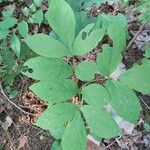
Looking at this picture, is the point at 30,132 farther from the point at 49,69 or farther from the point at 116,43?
the point at 116,43

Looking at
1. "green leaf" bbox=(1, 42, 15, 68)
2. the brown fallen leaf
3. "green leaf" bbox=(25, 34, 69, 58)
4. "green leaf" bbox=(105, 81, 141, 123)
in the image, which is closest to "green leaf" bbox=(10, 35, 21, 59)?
"green leaf" bbox=(1, 42, 15, 68)

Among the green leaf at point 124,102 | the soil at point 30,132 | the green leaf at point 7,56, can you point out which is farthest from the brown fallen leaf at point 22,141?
the green leaf at point 124,102

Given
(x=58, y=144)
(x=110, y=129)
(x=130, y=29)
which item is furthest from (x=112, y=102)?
(x=130, y=29)

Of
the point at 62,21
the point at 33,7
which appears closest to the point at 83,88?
the point at 62,21

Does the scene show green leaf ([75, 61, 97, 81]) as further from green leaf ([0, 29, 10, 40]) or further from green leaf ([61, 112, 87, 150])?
green leaf ([0, 29, 10, 40])

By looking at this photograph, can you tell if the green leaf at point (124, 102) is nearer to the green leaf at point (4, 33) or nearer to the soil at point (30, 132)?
the soil at point (30, 132)

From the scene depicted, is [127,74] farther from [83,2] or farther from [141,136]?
[141,136]
